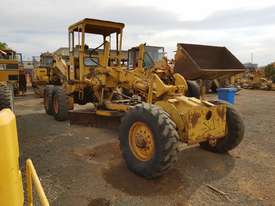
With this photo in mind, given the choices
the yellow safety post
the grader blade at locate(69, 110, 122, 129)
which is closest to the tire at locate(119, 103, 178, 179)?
the yellow safety post

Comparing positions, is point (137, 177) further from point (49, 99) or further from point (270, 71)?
point (270, 71)

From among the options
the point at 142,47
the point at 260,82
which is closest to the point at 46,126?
the point at 142,47

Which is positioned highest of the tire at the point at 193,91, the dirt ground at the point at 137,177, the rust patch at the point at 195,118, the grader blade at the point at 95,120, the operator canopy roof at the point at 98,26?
the operator canopy roof at the point at 98,26

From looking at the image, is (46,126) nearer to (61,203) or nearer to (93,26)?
(93,26)

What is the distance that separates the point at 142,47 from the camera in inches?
246

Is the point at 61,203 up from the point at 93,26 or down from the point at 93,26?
down

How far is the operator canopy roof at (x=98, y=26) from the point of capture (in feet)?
22.8

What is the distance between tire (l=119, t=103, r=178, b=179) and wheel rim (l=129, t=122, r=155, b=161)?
6cm

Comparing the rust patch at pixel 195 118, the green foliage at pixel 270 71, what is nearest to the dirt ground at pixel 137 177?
the rust patch at pixel 195 118

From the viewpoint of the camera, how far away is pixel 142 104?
14.0ft

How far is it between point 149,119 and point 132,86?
2571mm

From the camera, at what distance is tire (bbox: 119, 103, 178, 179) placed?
147 inches

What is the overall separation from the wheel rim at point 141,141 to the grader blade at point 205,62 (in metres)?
1.42

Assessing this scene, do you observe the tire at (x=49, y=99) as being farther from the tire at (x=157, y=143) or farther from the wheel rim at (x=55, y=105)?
the tire at (x=157, y=143)
